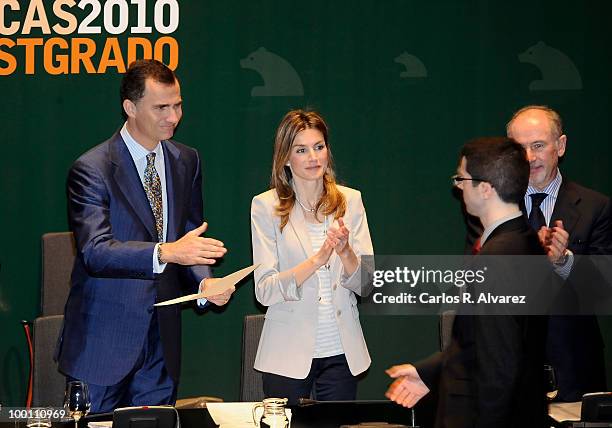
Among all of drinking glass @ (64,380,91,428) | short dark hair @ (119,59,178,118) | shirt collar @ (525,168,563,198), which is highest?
short dark hair @ (119,59,178,118)

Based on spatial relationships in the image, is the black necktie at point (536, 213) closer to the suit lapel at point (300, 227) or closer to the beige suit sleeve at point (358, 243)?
the beige suit sleeve at point (358, 243)

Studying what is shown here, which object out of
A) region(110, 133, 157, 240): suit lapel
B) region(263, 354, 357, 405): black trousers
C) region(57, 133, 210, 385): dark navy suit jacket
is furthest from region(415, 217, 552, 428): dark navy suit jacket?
region(110, 133, 157, 240): suit lapel

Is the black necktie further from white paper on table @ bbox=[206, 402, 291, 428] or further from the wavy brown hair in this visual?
white paper on table @ bbox=[206, 402, 291, 428]

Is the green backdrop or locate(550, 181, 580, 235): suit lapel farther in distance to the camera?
the green backdrop

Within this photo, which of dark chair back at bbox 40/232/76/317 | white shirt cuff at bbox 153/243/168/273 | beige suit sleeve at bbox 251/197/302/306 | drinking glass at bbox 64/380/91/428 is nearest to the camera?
drinking glass at bbox 64/380/91/428

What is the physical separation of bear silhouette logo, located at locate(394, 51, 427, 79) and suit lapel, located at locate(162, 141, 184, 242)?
211 centimetres

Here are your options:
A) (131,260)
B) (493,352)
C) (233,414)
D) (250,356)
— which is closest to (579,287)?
(493,352)

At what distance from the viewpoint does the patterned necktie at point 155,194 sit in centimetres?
417

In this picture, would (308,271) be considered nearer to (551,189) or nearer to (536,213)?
(536,213)

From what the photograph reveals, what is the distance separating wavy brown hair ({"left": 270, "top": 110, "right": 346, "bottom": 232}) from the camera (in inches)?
172

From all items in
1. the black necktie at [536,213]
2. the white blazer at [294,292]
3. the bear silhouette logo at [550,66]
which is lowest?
the white blazer at [294,292]

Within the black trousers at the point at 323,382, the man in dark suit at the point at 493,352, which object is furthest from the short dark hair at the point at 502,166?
the black trousers at the point at 323,382

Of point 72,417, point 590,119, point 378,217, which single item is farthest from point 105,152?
point 590,119

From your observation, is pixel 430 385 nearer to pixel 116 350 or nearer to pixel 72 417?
pixel 72 417
